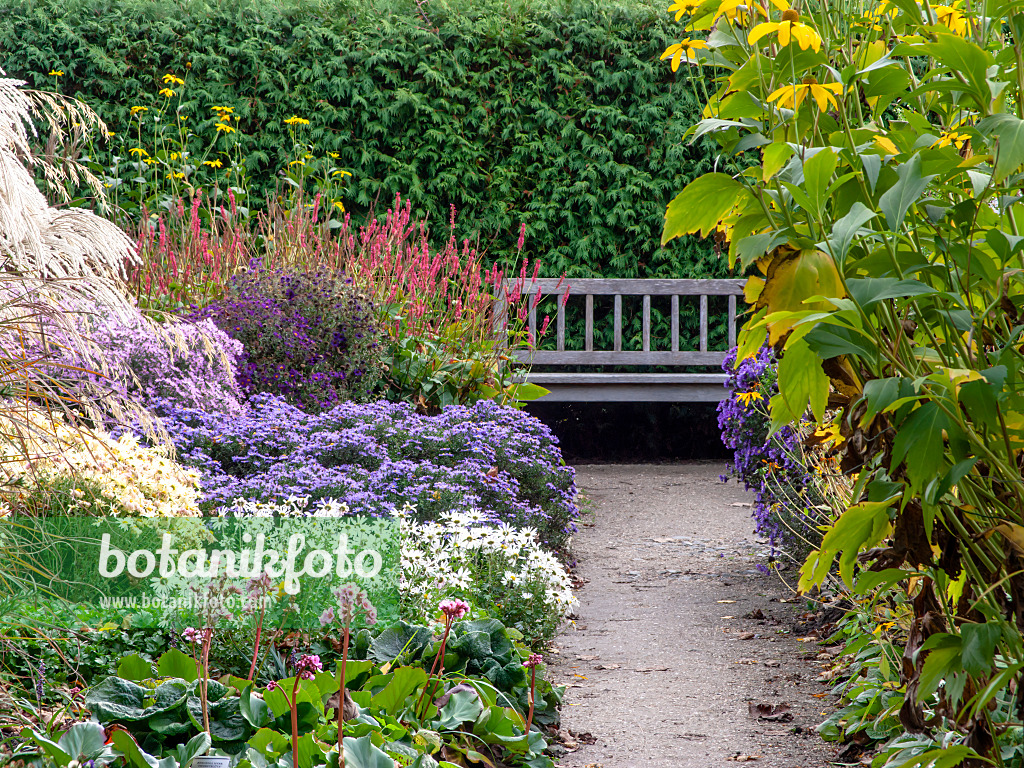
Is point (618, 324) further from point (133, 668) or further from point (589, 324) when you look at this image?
point (133, 668)

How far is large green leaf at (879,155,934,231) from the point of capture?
1.10 meters

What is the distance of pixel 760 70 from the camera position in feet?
4.09

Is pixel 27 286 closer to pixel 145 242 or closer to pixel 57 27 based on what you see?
pixel 145 242

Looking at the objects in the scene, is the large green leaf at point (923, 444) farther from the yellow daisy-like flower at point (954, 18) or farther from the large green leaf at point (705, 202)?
the yellow daisy-like flower at point (954, 18)

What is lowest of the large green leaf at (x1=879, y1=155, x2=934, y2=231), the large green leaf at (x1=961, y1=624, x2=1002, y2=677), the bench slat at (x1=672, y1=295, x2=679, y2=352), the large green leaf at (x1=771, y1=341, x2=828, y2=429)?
the large green leaf at (x1=961, y1=624, x2=1002, y2=677)

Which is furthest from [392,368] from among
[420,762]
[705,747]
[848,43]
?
[848,43]

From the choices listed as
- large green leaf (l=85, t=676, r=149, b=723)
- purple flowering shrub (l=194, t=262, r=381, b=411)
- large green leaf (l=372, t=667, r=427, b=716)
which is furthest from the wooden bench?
large green leaf (l=85, t=676, r=149, b=723)

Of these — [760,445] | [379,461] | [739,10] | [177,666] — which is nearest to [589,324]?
[760,445]

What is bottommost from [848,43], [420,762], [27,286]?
[420,762]

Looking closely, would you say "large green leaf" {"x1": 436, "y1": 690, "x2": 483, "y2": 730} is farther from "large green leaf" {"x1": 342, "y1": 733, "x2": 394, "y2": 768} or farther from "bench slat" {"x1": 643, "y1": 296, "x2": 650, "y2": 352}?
"bench slat" {"x1": 643, "y1": 296, "x2": 650, "y2": 352}

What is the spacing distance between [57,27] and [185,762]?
23.3ft

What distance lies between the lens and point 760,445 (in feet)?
13.2

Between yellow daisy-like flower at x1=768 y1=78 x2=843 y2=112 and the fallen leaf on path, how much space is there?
1.95m

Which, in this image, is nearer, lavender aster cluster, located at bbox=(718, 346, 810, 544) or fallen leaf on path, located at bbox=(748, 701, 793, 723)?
fallen leaf on path, located at bbox=(748, 701, 793, 723)
